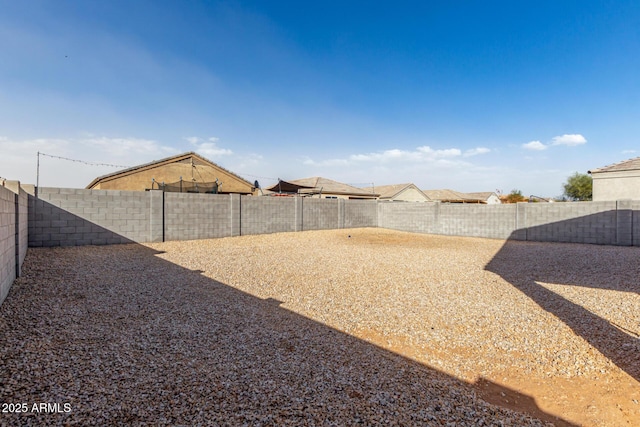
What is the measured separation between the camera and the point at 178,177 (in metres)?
21.2

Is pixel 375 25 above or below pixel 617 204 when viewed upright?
above

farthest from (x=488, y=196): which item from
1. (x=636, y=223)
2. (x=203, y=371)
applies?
(x=203, y=371)

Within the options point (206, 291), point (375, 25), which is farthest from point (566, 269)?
point (375, 25)

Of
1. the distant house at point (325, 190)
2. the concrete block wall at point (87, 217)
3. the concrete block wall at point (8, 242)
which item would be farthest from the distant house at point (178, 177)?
the concrete block wall at point (8, 242)

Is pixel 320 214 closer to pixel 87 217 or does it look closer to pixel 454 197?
pixel 87 217

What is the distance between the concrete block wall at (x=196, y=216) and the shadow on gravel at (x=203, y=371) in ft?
21.7

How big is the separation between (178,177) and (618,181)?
A: 28390mm

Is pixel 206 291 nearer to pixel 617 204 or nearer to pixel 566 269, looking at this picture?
pixel 566 269

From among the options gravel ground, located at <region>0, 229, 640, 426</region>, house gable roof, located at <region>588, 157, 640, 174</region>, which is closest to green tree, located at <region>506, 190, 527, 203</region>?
house gable roof, located at <region>588, 157, 640, 174</region>

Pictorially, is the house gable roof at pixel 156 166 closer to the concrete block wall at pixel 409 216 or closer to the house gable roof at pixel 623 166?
the concrete block wall at pixel 409 216

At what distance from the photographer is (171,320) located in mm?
4016

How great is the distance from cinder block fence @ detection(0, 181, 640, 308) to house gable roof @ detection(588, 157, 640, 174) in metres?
8.05

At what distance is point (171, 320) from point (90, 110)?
45.6ft

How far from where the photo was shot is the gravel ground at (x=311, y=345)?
→ 2307 millimetres
